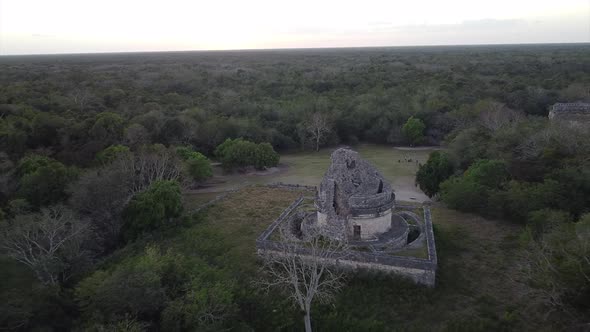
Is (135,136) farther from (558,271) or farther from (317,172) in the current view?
(558,271)

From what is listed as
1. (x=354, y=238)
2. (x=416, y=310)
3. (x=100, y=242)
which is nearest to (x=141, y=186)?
(x=100, y=242)

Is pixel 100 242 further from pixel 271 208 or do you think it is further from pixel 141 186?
pixel 271 208

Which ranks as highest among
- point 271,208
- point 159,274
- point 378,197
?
point 378,197

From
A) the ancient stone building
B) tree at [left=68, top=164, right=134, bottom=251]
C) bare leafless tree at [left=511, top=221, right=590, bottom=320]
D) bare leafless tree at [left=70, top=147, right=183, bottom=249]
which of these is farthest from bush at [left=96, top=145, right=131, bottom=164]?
bare leafless tree at [left=511, top=221, right=590, bottom=320]

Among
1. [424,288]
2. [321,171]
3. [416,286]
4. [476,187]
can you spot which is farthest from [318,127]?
[424,288]

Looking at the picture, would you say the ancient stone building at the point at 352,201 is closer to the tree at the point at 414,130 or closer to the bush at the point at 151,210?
the bush at the point at 151,210

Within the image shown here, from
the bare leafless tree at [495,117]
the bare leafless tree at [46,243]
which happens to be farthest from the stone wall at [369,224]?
the bare leafless tree at [495,117]
